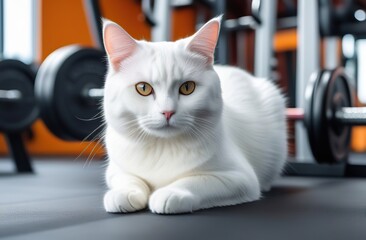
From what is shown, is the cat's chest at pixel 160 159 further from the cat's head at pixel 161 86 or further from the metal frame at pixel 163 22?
the metal frame at pixel 163 22

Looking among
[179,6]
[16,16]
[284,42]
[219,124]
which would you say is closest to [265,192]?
[219,124]

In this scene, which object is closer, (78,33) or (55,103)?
(55,103)

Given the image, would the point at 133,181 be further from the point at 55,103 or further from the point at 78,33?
the point at 78,33

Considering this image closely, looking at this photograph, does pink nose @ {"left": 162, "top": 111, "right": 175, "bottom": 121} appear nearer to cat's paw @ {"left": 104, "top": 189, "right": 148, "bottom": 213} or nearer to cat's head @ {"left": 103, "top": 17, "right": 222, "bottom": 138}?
cat's head @ {"left": 103, "top": 17, "right": 222, "bottom": 138}

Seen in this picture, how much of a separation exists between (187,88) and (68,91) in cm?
117

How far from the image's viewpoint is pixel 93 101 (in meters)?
2.12

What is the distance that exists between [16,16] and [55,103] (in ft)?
8.43

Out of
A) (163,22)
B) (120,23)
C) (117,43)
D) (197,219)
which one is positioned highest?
(120,23)

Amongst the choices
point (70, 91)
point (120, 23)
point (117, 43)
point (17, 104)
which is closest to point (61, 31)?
point (120, 23)

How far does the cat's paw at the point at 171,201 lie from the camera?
1010 millimetres

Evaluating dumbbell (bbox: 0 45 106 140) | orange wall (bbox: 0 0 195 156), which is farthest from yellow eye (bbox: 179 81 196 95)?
orange wall (bbox: 0 0 195 156)

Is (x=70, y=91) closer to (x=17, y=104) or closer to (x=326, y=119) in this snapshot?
(x=17, y=104)

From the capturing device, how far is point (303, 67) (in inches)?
103

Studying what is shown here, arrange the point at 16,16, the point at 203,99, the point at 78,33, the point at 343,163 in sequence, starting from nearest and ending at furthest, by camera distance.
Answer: the point at 203,99
the point at 343,163
the point at 16,16
the point at 78,33
